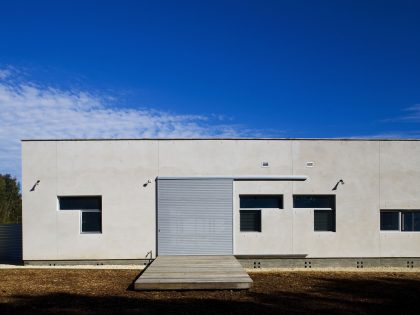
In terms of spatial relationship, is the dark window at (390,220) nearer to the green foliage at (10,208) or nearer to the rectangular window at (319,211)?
the rectangular window at (319,211)

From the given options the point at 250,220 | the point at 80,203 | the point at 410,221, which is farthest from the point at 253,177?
the point at 80,203

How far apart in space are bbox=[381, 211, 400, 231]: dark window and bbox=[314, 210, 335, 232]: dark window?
179 cm

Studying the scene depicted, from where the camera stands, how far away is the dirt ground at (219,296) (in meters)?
7.54

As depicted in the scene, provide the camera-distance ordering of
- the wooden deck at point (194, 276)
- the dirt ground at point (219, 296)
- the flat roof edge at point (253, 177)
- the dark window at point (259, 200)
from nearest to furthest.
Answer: the dirt ground at point (219, 296)
the wooden deck at point (194, 276)
the flat roof edge at point (253, 177)
the dark window at point (259, 200)

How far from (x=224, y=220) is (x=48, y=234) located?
5961 millimetres

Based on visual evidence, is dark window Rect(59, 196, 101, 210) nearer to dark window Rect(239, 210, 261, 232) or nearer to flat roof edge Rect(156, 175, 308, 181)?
flat roof edge Rect(156, 175, 308, 181)

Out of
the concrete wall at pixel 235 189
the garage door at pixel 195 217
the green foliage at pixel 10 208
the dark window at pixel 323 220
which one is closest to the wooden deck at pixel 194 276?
the garage door at pixel 195 217

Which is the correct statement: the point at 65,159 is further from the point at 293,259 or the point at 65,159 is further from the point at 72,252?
the point at 293,259

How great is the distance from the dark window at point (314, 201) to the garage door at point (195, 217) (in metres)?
2.31

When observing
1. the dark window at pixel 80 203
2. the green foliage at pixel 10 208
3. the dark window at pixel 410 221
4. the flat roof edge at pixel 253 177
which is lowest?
the green foliage at pixel 10 208

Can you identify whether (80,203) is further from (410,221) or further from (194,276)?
(410,221)

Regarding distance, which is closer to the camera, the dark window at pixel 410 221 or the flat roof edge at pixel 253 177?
the flat roof edge at pixel 253 177

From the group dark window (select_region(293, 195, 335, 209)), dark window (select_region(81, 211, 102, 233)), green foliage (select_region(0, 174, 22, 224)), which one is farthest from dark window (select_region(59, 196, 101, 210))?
green foliage (select_region(0, 174, 22, 224))

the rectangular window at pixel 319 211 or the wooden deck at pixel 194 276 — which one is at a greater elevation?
the rectangular window at pixel 319 211
